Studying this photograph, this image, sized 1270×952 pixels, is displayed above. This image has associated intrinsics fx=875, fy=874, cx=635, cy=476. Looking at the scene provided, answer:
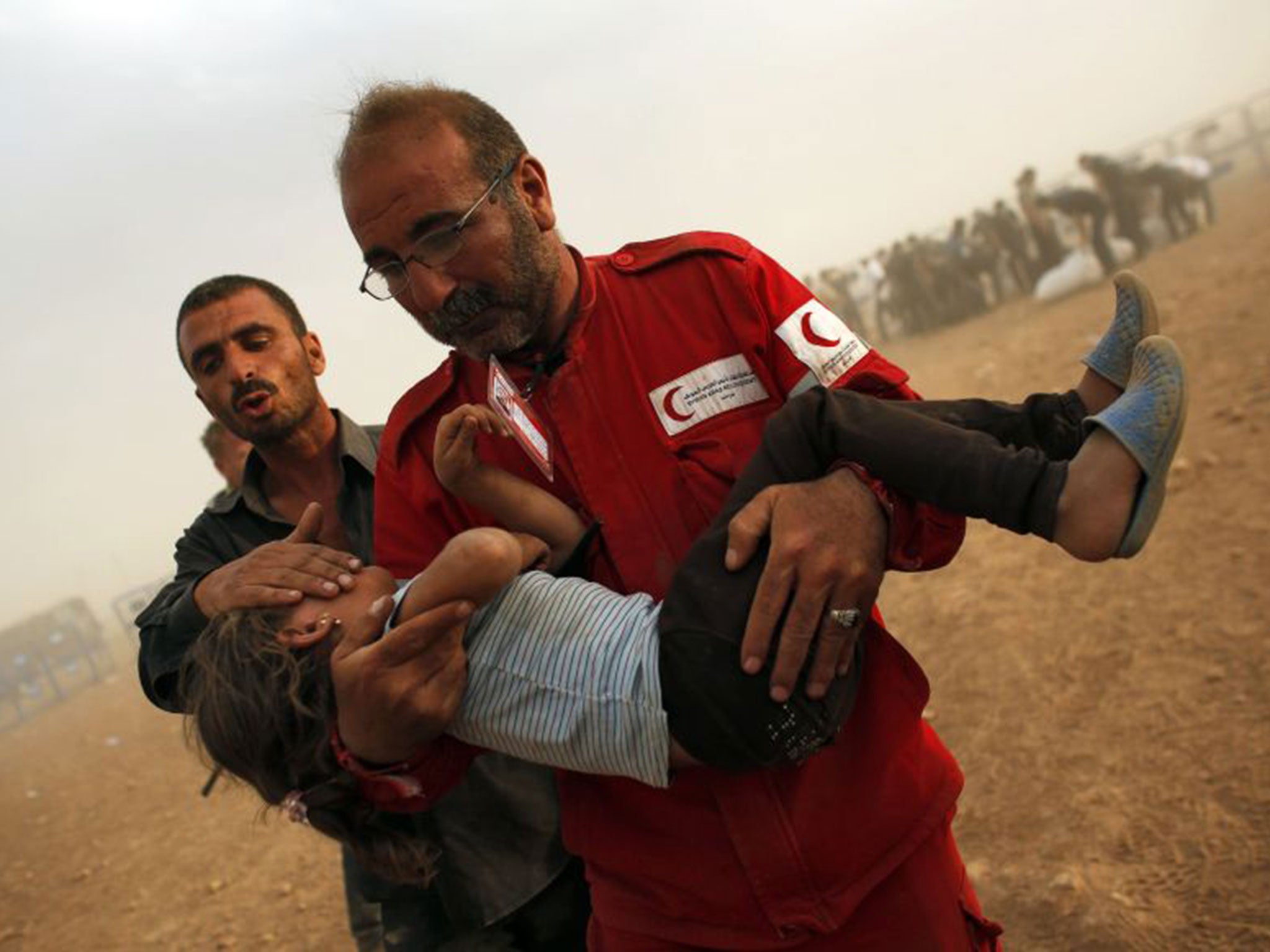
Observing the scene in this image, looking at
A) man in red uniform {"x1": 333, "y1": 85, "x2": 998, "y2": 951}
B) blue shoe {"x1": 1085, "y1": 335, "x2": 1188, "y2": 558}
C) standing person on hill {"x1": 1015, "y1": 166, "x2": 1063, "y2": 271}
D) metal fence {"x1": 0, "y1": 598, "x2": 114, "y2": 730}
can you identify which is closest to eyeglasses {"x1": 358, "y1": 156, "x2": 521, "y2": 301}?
man in red uniform {"x1": 333, "y1": 85, "x2": 998, "y2": 951}

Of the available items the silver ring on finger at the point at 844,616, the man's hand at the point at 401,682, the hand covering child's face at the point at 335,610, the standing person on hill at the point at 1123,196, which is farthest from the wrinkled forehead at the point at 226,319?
the standing person on hill at the point at 1123,196

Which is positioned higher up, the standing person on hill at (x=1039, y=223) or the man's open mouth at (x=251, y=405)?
the man's open mouth at (x=251, y=405)

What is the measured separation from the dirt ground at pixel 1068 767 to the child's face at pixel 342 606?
7.47ft

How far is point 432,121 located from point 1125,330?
1.24 metres

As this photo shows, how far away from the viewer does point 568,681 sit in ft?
Result: 4.58

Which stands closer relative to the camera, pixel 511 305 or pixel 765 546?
pixel 765 546

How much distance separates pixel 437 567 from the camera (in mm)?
1372

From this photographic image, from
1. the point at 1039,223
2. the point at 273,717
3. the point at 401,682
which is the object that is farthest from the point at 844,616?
the point at 1039,223

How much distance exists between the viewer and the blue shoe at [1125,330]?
4.74 feet

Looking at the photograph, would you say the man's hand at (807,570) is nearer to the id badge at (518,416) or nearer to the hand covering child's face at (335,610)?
the id badge at (518,416)

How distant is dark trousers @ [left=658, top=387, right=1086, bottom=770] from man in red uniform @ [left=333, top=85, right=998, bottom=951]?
0.04 meters

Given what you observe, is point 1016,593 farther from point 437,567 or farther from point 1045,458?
point 437,567

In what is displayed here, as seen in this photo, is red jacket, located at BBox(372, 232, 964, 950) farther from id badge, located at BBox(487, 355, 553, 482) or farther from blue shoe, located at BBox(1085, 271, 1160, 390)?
blue shoe, located at BBox(1085, 271, 1160, 390)

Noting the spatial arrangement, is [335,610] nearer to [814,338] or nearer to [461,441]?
[461,441]
